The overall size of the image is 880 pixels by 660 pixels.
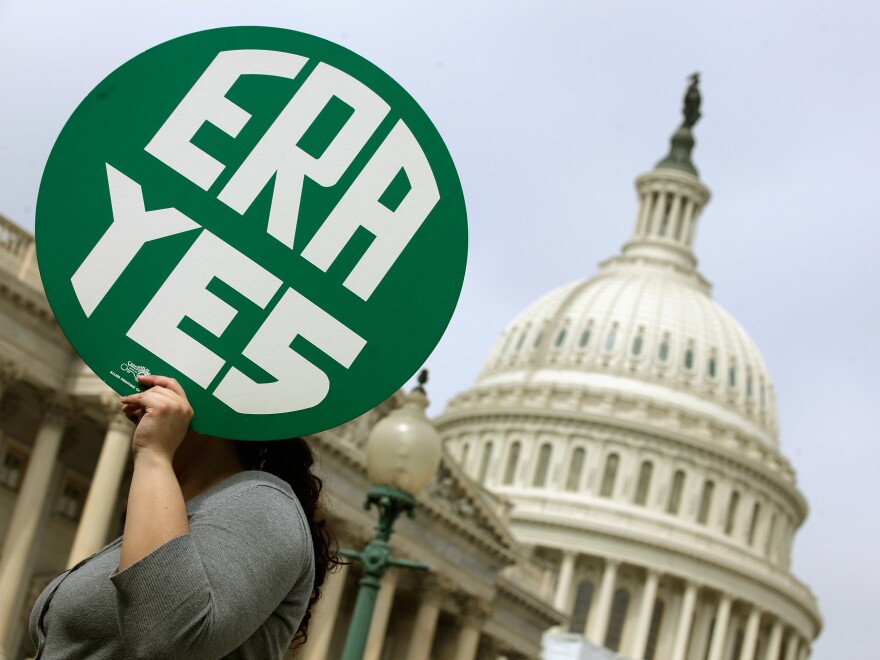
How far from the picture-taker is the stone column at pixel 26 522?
3850cm

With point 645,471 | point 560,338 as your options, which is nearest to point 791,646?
point 645,471

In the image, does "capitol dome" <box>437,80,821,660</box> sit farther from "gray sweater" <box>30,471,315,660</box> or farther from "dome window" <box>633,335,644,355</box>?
"gray sweater" <box>30,471,315,660</box>

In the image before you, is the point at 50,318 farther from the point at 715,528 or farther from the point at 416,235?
the point at 715,528

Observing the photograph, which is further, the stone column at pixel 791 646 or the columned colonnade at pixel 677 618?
the stone column at pixel 791 646

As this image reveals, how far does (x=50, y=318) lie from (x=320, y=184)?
35.6 m

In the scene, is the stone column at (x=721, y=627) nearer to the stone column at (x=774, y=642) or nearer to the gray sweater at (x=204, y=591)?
the stone column at (x=774, y=642)

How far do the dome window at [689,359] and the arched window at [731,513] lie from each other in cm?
830

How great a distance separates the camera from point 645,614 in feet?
340

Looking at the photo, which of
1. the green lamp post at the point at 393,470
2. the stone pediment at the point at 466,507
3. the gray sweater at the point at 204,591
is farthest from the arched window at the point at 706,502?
the gray sweater at the point at 204,591

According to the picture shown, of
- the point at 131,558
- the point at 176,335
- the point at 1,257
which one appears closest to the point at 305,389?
the point at 176,335

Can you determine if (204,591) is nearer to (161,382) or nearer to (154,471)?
(154,471)

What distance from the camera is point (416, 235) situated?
378cm

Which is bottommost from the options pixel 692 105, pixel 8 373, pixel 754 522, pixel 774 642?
pixel 8 373

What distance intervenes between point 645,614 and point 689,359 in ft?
56.7
